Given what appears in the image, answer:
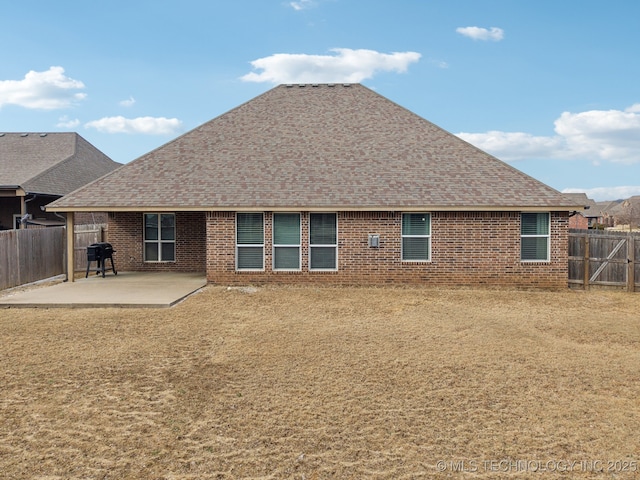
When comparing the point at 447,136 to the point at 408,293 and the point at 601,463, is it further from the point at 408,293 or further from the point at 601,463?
the point at 601,463

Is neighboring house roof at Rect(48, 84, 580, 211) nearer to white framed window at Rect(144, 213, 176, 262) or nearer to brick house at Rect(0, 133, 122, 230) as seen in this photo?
white framed window at Rect(144, 213, 176, 262)

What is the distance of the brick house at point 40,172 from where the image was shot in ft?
73.4

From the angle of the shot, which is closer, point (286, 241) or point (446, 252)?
point (446, 252)

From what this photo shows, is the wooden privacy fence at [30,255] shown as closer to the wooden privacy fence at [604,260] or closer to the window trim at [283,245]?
the window trim at [283,245]

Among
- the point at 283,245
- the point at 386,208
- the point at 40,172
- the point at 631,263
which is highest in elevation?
the point at 40,172

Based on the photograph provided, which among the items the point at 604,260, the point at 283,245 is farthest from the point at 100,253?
the point at 604,260

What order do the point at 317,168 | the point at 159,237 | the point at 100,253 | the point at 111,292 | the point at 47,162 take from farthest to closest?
the point at 47,162
the point at 159,237
the point at 100,253
the point at 317,168
the point at 111,292

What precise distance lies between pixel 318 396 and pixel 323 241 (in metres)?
8.84

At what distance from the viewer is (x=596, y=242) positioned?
1435 centimetres

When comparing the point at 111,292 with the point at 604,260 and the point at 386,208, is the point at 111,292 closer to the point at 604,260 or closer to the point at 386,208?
the point at 386,208

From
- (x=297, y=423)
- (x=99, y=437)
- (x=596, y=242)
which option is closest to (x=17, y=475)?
(x=99, y=437)

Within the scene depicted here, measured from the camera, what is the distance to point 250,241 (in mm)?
14375

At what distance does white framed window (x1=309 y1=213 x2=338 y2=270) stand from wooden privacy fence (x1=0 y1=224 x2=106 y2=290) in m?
8.92

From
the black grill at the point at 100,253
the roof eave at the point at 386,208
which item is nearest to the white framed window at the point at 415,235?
the roof eave at the point at 386,208
